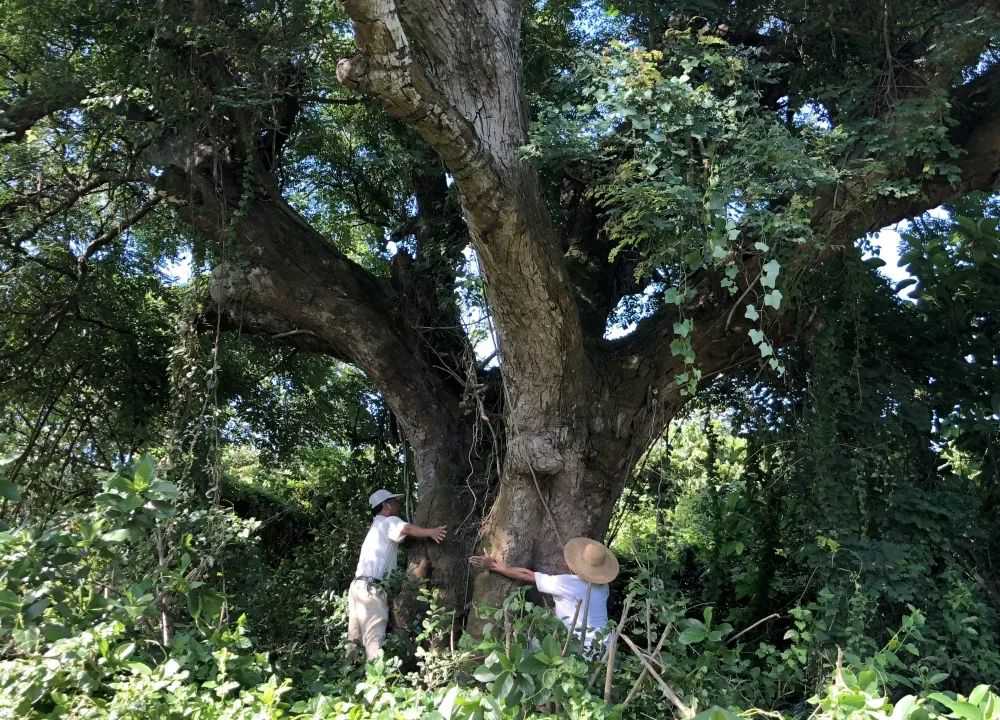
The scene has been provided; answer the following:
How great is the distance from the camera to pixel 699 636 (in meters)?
4.55

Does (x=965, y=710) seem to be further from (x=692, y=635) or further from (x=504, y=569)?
(x=504, y=569)

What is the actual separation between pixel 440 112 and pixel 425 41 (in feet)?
2.92

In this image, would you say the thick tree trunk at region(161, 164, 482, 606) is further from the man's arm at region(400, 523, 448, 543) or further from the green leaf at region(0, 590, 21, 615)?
the green leaf at region(0, 590, 21, 615)

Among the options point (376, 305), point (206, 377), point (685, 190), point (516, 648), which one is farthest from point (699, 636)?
point (206, 377)

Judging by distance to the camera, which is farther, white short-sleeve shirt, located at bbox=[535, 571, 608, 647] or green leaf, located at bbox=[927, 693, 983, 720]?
white short-sleeve shirt, located at bbox=[535, 571, 608, 647]

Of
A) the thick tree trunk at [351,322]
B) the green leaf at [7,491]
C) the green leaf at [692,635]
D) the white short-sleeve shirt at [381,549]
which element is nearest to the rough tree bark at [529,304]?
the thick tree trunk at [351,322]

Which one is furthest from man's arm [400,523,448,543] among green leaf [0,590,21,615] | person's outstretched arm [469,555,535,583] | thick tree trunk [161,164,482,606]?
green leaf [0,590,21,615]

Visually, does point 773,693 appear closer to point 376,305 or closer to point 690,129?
point 690,129

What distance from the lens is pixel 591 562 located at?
6270 mm

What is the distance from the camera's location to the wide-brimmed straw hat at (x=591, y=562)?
6.25 m

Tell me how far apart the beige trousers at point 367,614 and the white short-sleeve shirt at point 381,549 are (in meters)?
0.13

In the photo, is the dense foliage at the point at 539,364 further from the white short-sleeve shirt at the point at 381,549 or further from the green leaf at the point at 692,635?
the white short-sleeve shirt at the point at 381,549

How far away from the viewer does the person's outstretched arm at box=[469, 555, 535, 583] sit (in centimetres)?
636

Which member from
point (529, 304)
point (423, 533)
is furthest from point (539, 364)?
point (423, 533)
